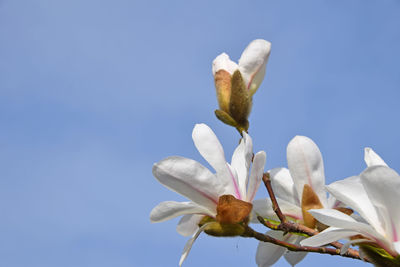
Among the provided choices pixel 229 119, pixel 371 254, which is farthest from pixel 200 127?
pixel 371 254

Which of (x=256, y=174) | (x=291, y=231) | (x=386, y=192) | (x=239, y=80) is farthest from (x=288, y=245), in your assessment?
(x=239, y=80)

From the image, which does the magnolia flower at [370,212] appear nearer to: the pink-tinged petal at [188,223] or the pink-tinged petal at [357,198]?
the pink-tinged petal at [357,198]

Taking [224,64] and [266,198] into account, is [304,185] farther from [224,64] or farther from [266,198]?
[224,64]

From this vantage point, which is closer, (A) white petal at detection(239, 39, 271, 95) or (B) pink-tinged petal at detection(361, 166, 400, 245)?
(B) pink-tinged petal at detection(361, 166, 400, 245)

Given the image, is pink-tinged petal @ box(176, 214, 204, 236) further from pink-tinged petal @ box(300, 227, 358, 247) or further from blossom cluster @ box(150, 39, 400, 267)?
pink-tinged petal @ box(300, 227, 358, 247)

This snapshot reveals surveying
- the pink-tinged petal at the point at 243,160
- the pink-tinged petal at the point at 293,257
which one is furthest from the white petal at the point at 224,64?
the pink-tinged petal at the point at 293,257

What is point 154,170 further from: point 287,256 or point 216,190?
point 287,256

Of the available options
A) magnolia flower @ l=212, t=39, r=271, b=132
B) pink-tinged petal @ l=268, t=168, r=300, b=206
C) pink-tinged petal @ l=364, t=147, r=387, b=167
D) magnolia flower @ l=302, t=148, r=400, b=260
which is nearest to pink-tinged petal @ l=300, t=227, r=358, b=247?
magnolia flower @ l=302, t=148, r=400, b=260
